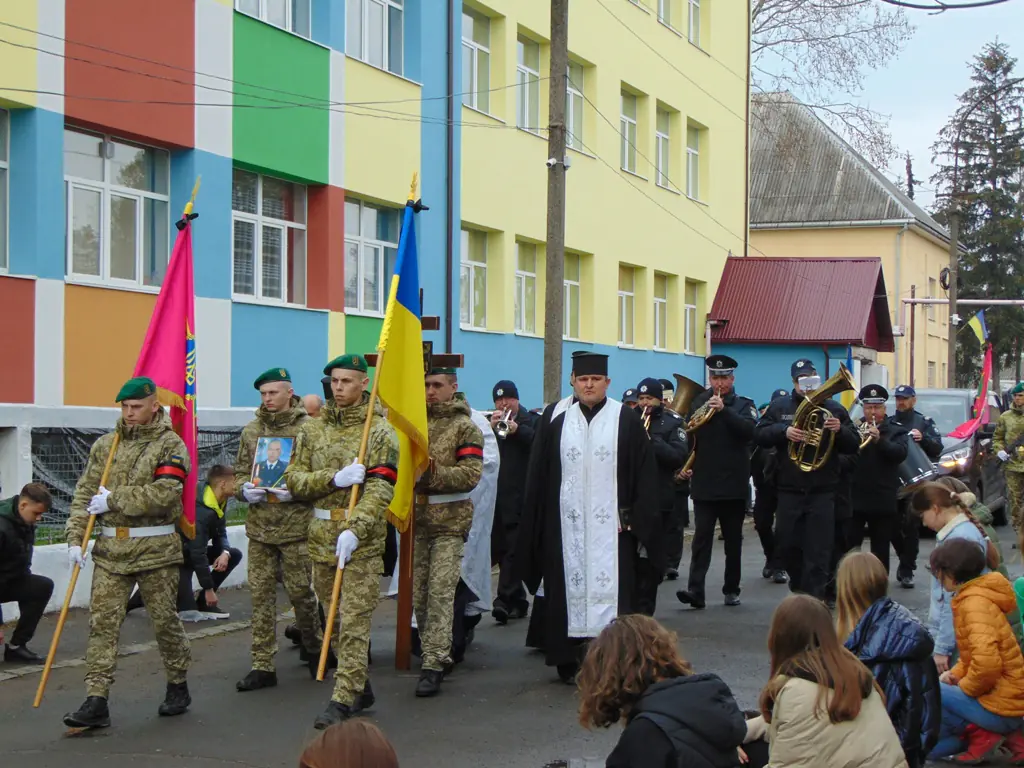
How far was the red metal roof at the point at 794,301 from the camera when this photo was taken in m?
31.7

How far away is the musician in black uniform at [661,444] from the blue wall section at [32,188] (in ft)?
18.7

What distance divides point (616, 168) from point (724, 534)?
15.1 m

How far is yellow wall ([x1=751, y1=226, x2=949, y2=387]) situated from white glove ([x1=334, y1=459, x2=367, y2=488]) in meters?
42.1

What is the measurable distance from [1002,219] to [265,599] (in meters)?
58.4

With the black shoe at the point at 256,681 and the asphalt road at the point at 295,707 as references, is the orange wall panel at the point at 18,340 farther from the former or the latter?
the black shoe at the point at 256,681

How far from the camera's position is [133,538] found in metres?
7.53

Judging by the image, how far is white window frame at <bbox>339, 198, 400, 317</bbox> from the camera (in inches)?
705

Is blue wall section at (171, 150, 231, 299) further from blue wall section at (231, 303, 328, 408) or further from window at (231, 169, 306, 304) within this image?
blue wall section at (231, 303, 328, 408)

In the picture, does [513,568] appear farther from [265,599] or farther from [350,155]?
[350,155]

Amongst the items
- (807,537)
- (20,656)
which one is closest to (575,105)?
(807,537)

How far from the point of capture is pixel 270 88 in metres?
15.8

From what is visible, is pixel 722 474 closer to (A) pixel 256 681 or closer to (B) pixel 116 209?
(A) pixel 256 681

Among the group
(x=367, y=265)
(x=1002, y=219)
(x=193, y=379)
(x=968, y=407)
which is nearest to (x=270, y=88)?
(x=367, y=265)

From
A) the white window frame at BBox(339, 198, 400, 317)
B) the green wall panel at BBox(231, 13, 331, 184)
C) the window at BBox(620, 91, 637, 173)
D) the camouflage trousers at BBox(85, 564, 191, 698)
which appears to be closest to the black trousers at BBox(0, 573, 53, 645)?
the camouflage trousers at BBox(85, 564, 191, 698)
